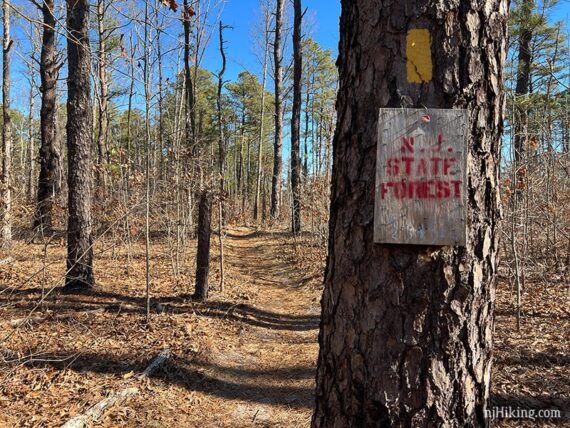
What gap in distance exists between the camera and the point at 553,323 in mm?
4961

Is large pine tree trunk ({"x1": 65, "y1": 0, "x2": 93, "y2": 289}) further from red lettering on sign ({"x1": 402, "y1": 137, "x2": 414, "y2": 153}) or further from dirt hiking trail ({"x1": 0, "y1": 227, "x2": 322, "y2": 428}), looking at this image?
red lettering on sign ({"x1": 402, "y1": 137, "x2": 414, "y2": 153})

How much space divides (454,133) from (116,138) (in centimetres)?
3619

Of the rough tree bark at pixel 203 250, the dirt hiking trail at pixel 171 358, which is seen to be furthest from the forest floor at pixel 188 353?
the rough tree bark at pixel 203 250

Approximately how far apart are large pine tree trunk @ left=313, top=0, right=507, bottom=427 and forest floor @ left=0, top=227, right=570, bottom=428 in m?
2.41

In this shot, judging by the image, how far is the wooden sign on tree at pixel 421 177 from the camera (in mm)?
1224

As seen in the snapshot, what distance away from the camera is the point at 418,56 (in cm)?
124

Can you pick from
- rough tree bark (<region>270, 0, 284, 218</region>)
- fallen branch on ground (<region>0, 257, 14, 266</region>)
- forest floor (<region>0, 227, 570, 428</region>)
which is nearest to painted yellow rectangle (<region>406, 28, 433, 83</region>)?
forest floor (<region>0, 227, 570, 428</region>)

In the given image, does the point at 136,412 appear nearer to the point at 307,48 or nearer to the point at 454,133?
the point at 454,133

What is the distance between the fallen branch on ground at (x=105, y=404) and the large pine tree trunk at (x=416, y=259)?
254 cm

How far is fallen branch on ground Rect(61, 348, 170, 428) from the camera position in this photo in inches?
119

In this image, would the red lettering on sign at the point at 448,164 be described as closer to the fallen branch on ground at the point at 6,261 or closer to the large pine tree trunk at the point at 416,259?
the large pine tree trunk at the point at 416,259

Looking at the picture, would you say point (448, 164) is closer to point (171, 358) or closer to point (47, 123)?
point (171, 358)

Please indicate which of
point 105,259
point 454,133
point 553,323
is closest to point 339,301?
point 454,133

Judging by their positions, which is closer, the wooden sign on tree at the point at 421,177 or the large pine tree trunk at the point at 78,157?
the wooden sign on tree at the point at 421,177
